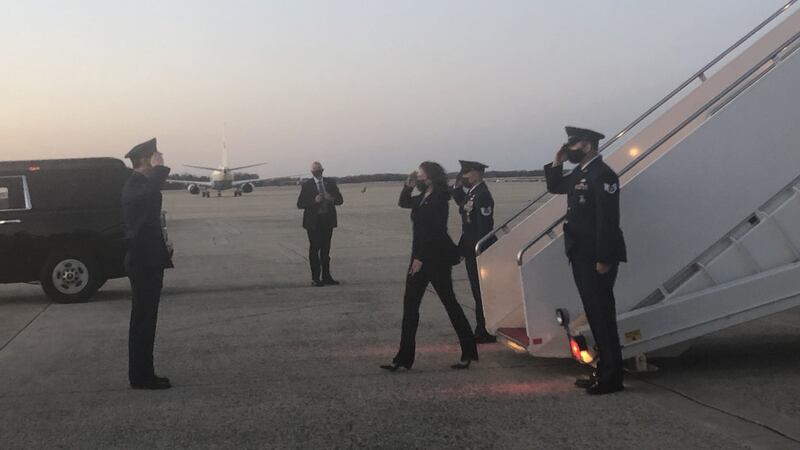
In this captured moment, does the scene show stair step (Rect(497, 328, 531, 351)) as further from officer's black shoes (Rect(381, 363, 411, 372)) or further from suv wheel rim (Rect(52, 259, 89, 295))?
suv wheel rim (Rect(52, 259, 89, 295))

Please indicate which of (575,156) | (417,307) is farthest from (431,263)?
(575,156)

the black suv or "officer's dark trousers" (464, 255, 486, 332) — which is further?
the black suv

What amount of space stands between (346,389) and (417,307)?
3.23 feet

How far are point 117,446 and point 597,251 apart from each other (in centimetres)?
332

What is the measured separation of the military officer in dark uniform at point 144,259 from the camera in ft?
20.8

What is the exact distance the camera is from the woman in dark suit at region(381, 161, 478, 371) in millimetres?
6773

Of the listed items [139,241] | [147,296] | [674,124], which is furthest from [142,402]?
[674,124]

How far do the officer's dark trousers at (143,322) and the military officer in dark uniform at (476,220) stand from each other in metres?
2.96

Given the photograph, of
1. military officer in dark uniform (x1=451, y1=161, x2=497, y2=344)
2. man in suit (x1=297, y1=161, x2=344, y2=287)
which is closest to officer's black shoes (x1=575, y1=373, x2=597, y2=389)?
military officer in dark uniform (x1=451, y1=161, x2=497, y2=344)

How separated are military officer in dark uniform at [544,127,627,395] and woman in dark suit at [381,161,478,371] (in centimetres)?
118

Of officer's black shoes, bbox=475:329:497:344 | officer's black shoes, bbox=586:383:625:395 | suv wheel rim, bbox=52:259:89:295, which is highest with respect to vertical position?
suv wheel rim, bbox=52:259:89:295

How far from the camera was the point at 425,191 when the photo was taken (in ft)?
22.7

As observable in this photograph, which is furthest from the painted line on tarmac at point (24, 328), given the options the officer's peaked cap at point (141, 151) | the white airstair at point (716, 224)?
the white airstair at point (716, 224)

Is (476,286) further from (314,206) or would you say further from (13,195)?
(13,195)
